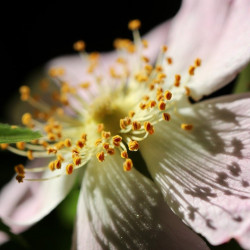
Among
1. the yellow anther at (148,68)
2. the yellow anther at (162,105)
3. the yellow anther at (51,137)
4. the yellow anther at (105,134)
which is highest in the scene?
the yellow anther at (148,68)

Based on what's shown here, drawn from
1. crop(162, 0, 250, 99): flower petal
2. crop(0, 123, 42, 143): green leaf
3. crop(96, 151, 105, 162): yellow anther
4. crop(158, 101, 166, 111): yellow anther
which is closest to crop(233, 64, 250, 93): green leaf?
crop(162, 0, 250, 99): flower petal

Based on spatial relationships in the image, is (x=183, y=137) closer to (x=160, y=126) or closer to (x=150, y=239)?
(x=160, y=126)

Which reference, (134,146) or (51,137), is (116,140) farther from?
(51,137)

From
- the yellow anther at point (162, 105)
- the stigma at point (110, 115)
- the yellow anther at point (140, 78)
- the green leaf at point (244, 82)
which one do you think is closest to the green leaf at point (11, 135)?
the stigma at point (110, 115)

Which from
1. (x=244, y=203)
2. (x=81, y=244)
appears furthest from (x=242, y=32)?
(x=81, y=244)

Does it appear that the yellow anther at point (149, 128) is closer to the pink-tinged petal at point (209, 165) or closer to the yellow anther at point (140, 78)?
the pink-tinged petal at point (209, 165)

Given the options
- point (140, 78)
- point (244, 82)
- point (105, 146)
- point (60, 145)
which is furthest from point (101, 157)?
point (244, 82)
